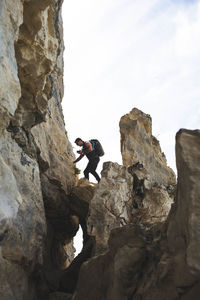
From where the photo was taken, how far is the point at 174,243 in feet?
28.4

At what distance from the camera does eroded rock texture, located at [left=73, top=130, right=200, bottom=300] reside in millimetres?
7688

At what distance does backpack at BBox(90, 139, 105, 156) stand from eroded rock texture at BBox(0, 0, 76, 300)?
2.24 m

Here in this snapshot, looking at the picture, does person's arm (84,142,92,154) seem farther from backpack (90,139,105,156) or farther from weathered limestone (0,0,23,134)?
weathered limestone (0,0,23,134)

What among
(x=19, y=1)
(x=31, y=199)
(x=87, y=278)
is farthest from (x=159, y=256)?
(x=19, y=1)

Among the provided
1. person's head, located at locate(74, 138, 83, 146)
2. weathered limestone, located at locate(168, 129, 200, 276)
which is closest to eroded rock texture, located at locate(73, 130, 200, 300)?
weathered limestone, located at locate(168, 129, 200, 276)

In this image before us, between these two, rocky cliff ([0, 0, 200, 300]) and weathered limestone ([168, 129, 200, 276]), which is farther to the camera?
rocky cliff ([0, 0, 200, 300])

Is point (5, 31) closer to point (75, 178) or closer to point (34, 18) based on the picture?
point (34, 18)

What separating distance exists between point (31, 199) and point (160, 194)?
7.29 m

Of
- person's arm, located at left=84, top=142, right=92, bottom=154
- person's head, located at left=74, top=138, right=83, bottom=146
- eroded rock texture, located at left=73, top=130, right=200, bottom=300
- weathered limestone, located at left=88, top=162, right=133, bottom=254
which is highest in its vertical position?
person's head, located at left=74, top=138, right=83, bottom=146

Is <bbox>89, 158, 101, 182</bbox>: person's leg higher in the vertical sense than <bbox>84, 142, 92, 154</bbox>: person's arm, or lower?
lower

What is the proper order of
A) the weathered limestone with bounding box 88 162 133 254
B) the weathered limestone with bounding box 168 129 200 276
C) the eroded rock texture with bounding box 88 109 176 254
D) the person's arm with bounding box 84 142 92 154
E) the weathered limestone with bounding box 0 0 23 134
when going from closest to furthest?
the weathered limestone with bounding box 168 129 200 276 < the weathered limestone with bounding box 0 0 23 134 < the weathered limestone with bounding box 88 162 133 254 < the eroded rock texture with bounding box 88 109 176 254 < the person's arm with bounding box 84 142 92 154

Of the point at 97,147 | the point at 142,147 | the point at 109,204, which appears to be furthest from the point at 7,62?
the point at 142,147

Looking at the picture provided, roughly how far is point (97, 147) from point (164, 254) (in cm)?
1271

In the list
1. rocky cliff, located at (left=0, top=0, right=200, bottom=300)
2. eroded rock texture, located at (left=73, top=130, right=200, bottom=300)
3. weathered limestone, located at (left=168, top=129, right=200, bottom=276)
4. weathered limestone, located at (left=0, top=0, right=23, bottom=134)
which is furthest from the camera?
weathered limestone, located at (left=0, top=0, right=23, bottom=134)
